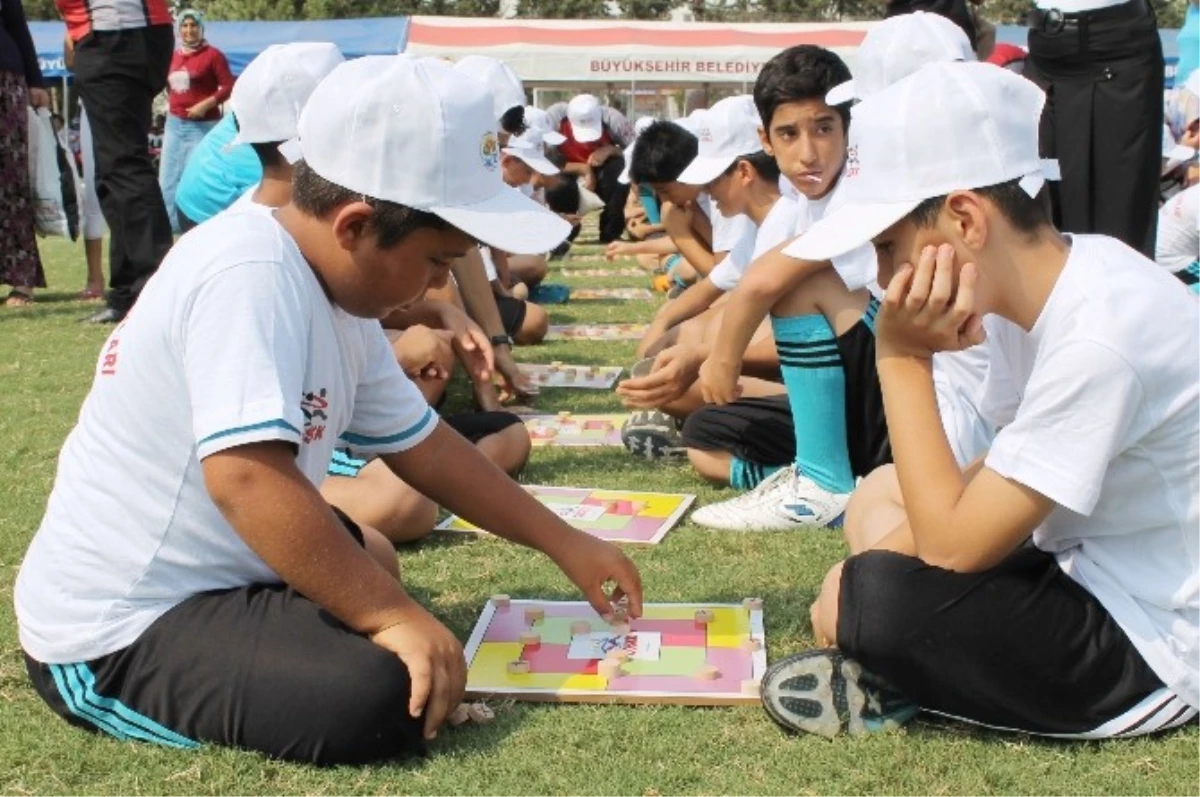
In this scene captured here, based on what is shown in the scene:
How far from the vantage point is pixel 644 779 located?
84.0 inches

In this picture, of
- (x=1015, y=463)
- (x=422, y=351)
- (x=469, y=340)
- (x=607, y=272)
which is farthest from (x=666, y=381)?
(x=607, y=272)

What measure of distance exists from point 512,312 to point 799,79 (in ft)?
9.95

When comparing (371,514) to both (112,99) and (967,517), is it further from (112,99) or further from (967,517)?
(112,99)

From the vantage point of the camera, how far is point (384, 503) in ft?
10.8

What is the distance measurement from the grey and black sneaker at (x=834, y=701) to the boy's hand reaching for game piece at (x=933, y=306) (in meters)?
0.54

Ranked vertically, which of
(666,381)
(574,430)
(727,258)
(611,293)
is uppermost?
(666,381)

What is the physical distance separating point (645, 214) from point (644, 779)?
9594 mm

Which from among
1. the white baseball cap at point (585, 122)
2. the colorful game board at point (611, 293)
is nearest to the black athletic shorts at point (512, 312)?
the colorful game board at point (611, 293)

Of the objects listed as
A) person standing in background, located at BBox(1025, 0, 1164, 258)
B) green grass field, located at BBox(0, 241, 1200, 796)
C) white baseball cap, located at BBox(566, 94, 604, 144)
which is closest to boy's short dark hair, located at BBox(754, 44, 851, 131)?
person standing in background, located at BBox(1025, 0, 1164, 258)

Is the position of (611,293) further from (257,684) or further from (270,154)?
(257,684)

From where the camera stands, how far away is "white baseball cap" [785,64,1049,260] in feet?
6.72

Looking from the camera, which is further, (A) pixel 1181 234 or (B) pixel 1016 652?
(A) pixel 1181 234

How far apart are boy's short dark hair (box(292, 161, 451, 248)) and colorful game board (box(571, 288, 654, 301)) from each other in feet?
22.2

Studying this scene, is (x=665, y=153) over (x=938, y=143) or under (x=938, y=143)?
under
